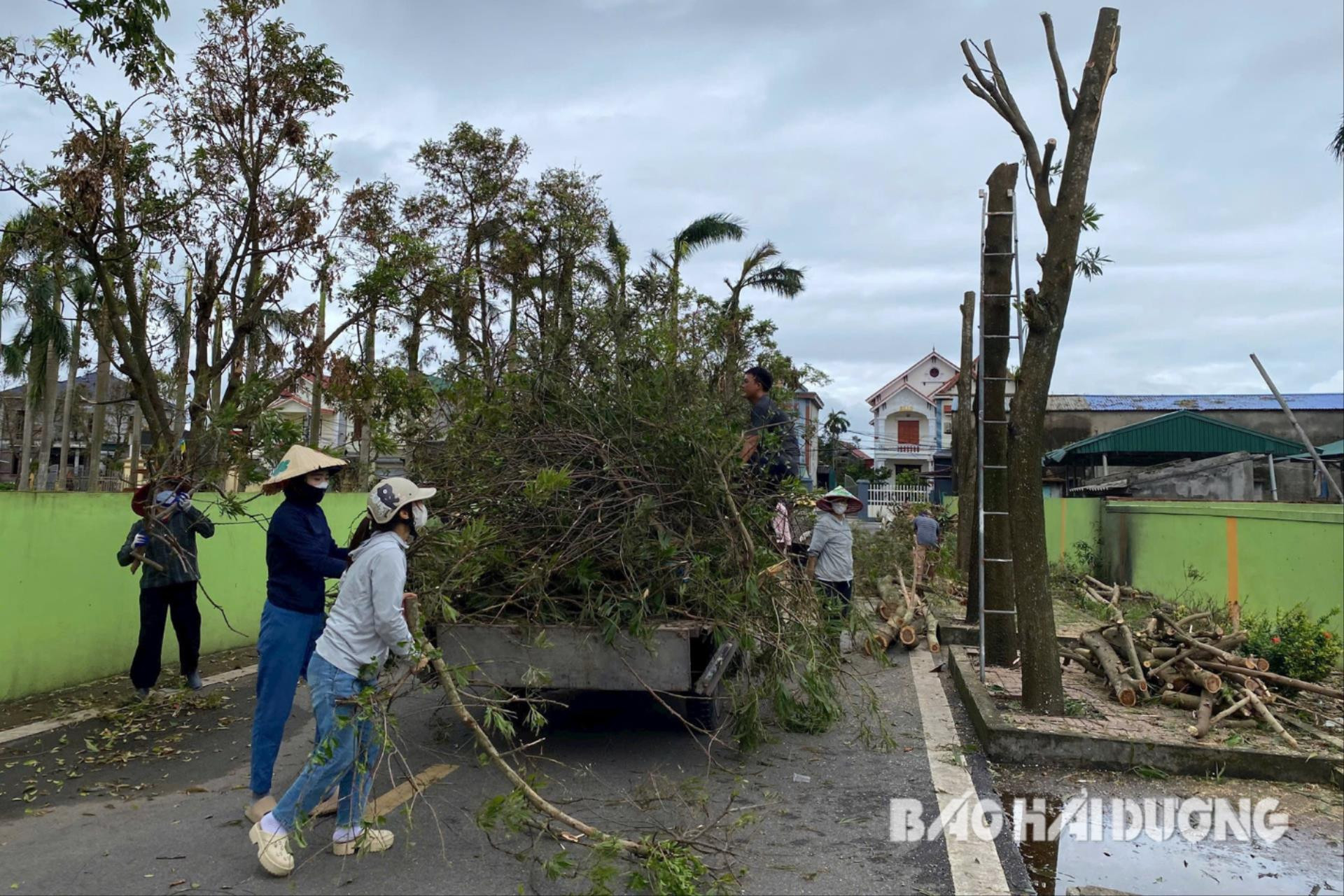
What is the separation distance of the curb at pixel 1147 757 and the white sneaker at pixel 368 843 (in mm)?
3654

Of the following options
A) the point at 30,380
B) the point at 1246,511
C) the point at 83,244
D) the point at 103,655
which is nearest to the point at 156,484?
the point at 103,655

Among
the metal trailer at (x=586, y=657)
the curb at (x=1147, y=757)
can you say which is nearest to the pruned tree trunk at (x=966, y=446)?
the curb at (x=1147, y=757)

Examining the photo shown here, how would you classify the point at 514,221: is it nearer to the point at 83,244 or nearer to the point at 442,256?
the point at 442,256

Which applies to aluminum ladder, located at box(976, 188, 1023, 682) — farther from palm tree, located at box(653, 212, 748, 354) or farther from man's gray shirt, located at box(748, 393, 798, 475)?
palm tree, located at box(653, 212, 748, 354)

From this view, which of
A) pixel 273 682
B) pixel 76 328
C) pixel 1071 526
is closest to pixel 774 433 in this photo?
pixel 273 682

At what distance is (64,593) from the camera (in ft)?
24.3

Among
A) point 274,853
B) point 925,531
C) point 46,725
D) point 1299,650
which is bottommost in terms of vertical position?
point 46,725

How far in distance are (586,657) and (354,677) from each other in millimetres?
1491

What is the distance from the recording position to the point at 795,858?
440 centimetres

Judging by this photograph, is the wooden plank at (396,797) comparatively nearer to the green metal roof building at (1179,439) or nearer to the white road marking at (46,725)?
the white road marking at (46,725)

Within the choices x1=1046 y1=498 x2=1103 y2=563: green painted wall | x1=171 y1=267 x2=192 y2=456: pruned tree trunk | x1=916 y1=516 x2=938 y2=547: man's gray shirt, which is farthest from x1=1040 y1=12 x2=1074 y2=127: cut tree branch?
x1=1046 y1=498 x2=1103 y2=563: green painted wall

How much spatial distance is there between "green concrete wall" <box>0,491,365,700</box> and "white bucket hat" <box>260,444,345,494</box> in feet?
11.4

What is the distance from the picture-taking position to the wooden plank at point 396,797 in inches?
182

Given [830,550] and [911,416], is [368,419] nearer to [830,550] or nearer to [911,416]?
[830,550]
